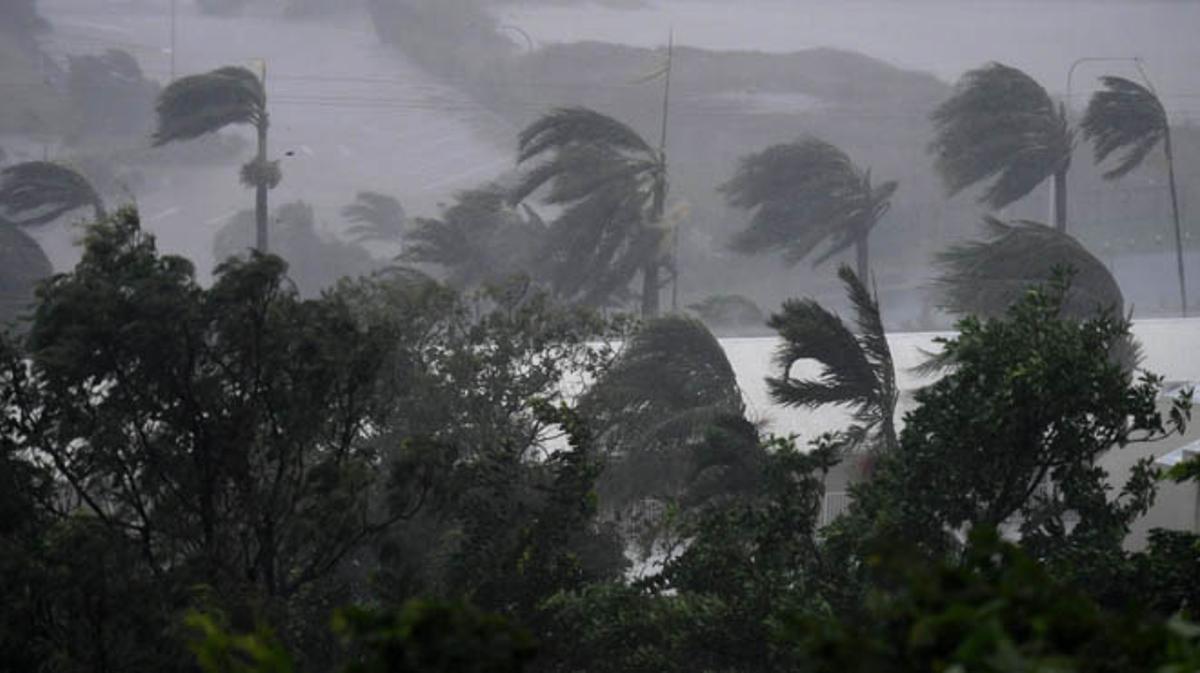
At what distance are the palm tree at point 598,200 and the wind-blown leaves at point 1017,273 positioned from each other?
8.91m

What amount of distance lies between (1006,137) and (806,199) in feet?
14.5

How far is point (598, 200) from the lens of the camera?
32844 mm

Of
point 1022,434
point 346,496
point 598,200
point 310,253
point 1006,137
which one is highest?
point 1022,434

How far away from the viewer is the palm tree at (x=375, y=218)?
2152 inches

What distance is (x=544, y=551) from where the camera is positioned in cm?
918

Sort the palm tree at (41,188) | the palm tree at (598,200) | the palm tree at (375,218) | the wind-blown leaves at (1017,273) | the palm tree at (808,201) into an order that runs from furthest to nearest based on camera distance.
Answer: the palm tree at (375,218) → the palm tree at (808,201) → the palm tree at (41,188) → the palm tree at (598,200) → the wind-blown leaves at (1017,273)

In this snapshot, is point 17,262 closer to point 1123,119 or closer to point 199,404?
point 1123,119

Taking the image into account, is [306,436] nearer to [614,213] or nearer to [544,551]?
[544,551]

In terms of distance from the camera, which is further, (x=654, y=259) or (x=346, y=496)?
(x=654, y=259)

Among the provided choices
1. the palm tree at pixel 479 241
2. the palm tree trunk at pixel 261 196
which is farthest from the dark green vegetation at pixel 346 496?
the palm tree trunk at pixel 261 196

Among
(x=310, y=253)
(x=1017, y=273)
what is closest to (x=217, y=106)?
(x=310, y=253)

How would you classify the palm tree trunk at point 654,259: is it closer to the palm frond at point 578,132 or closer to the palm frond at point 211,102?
the palm frond at point 578,132

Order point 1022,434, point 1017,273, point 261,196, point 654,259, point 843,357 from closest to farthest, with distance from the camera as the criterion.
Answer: point 1022,434, point 843,357, point 1017,273, point 654,259, point 261,196

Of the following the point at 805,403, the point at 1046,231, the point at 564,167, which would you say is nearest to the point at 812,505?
the point at 805,403
